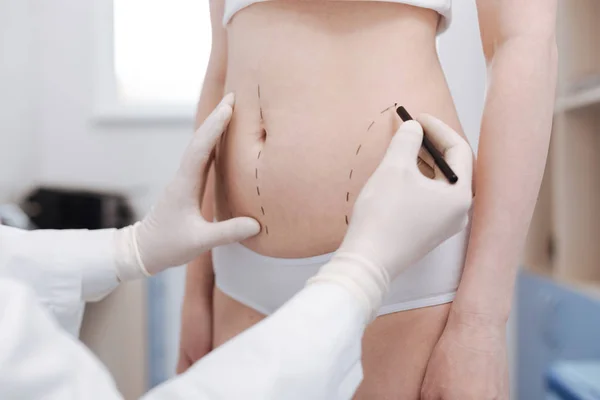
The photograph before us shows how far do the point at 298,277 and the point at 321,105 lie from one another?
196mm

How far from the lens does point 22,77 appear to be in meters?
2.21

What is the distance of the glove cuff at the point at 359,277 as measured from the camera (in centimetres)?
45

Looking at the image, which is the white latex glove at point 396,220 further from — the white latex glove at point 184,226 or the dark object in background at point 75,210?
the dark object in background at point 75,210

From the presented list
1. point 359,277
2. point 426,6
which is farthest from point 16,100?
point 359,277

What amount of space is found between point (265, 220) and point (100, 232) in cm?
25

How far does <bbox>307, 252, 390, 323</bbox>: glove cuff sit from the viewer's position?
0.45 metres

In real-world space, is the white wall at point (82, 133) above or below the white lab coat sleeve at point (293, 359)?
below

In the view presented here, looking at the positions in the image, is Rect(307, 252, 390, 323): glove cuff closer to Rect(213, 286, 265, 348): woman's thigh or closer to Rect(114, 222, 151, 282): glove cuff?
Rect(213, 286, 265, 348): woman's thigh

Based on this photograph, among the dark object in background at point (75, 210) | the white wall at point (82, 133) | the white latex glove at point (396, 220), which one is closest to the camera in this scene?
the white latex glove at point (396, 220)

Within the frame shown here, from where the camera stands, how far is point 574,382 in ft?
2.85

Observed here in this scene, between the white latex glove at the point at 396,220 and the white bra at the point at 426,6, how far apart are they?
0.17 m

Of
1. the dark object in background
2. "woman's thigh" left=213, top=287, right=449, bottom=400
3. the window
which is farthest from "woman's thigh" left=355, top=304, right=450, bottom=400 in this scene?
the window

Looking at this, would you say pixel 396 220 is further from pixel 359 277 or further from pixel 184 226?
pixel 184 226

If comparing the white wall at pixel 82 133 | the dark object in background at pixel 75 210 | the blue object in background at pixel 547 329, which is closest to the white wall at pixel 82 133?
the white wall at pixel 82 133
